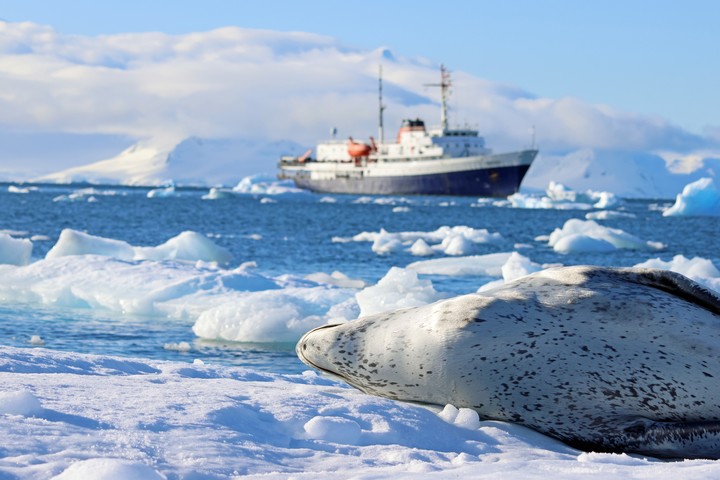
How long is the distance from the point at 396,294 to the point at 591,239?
15677 mm

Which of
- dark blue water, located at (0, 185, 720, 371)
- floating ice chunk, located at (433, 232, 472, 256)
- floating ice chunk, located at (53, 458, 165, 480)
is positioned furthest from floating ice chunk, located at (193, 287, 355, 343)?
floating ice chunk, located at (433, 232, 472, 256)

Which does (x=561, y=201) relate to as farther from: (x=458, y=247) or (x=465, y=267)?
(x=465, y=267)

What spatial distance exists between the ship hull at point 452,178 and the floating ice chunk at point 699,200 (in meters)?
14.7

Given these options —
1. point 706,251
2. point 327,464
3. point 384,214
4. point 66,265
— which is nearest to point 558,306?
point 327,464

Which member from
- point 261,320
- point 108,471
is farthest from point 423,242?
point 108,471

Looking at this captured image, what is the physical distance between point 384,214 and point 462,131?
72.8ft

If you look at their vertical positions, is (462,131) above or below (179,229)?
above

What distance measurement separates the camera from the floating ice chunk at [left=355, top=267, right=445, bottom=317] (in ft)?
30.0

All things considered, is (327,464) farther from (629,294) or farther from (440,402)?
(629,294)

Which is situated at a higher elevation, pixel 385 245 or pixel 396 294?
pixel 396 294

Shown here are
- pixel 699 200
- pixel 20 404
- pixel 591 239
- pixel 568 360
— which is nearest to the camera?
pixel 20 404

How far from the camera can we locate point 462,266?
16.9 m

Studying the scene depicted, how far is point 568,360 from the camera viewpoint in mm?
3883

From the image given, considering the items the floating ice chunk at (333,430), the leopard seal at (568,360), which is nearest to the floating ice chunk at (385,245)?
the leopard seal at (568,360)
